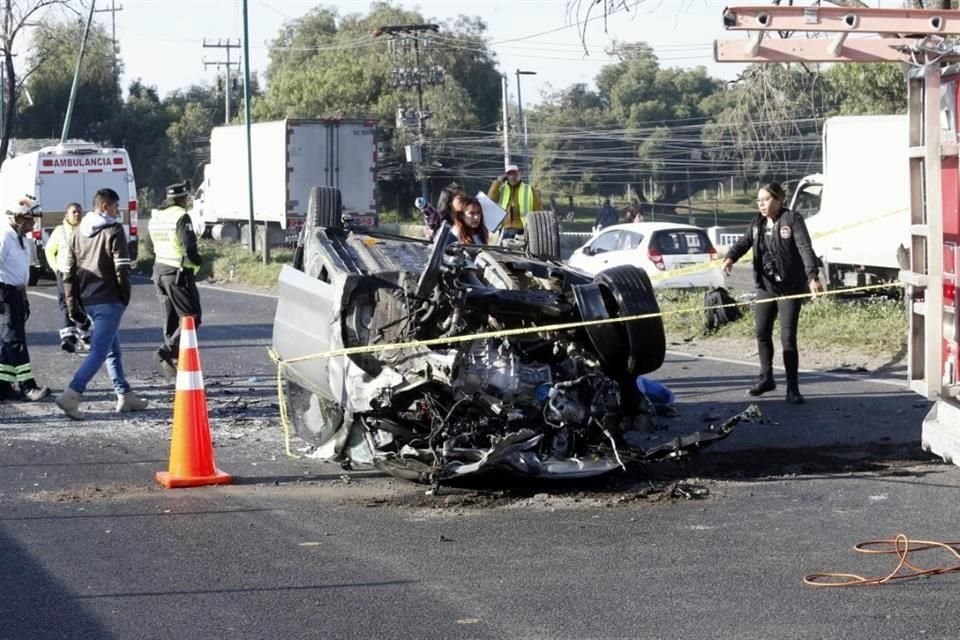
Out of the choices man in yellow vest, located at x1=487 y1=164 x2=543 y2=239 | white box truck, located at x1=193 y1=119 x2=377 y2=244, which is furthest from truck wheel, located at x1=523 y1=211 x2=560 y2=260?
white box truck, located at x1=193 y1=119 x2=377 y2=244

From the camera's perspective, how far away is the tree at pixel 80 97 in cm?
6469

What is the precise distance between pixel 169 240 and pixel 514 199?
347 cm

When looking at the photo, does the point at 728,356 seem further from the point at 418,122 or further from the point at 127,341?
the point at 418,122

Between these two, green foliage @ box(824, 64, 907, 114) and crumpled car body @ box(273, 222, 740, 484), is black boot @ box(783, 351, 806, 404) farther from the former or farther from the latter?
green foliage @ box(824, 64, 907, 114)

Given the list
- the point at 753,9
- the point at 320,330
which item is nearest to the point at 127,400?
the point at 320,330

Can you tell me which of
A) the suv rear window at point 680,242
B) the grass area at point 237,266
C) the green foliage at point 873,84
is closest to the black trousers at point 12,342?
the suv rear window at point 680,242

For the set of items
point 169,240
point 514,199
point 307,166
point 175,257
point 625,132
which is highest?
point 625,132

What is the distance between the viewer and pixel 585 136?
2795 inches

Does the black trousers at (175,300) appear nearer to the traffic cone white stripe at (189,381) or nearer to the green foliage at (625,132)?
the traffic cone white stripe at (189,381)

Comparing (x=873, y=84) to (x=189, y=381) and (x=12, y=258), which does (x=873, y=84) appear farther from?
(x=189, y=381)

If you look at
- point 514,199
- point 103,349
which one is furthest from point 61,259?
point 514,199

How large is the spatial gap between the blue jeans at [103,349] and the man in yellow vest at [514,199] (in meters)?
4.28

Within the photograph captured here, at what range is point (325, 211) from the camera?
10.5m

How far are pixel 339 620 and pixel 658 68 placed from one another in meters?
73.2
